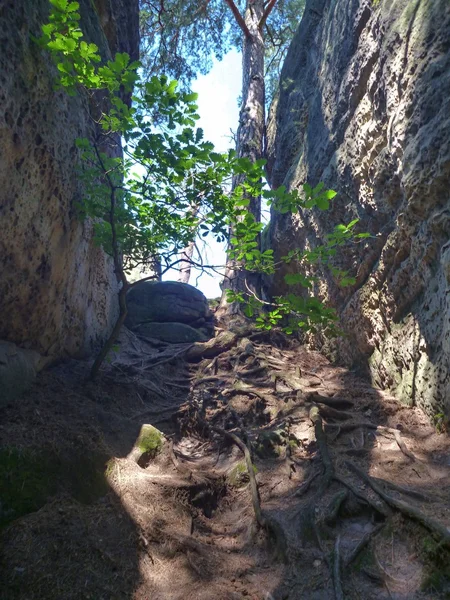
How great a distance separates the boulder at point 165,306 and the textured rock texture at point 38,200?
3.22 m

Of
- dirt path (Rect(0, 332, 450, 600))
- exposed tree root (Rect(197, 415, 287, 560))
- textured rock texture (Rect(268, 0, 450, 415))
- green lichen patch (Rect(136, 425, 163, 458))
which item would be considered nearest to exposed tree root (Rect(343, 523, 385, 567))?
dirt path (Rect(0, 332, 450, 600))

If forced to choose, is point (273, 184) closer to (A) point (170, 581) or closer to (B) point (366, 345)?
(B) point (366, 345)

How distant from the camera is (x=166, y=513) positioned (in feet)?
12.6

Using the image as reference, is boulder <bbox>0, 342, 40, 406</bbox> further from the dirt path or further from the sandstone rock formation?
the sandstone rock formation

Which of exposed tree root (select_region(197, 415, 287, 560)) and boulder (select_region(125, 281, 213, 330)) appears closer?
exposed tree root (select_region(197, 415, 287, 560))

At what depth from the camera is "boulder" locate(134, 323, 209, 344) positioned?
9312 millimetres

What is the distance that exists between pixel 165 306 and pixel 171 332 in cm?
78

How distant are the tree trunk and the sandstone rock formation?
0.65 m

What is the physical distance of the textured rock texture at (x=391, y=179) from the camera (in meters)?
4.49

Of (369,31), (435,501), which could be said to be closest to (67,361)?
(435,501)

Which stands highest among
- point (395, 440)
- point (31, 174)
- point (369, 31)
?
point (369, 31)

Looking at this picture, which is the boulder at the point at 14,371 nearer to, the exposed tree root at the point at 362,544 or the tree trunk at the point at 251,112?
the exposed tree root at the point at 362,544

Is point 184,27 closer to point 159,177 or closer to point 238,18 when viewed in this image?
point 238,18

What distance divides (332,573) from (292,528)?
70cm
